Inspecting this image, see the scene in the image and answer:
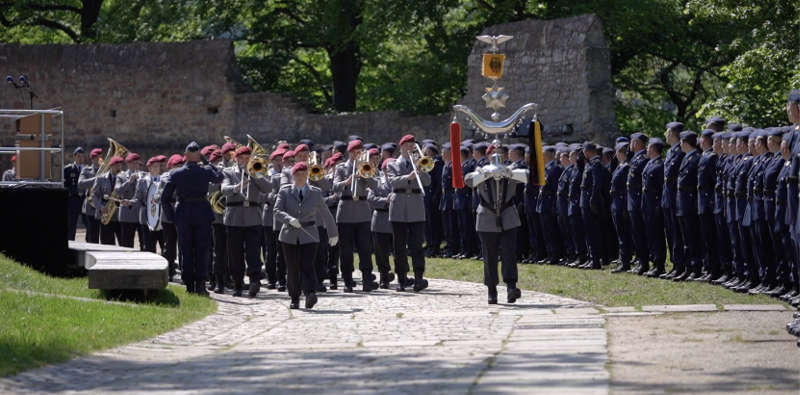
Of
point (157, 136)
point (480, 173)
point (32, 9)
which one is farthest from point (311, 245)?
point (32, 9)

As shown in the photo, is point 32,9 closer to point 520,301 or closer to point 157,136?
point 157,136

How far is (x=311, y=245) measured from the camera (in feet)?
49.7

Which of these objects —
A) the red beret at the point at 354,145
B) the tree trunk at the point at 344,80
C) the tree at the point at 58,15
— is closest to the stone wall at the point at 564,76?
the tree trunk at the point at 344,80

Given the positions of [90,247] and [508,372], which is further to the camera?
[90,247]

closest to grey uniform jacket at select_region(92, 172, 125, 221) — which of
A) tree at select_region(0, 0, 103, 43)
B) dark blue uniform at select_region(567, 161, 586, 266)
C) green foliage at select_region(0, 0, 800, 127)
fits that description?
dark blue uniform at select_region(567, 161, 586, 266)

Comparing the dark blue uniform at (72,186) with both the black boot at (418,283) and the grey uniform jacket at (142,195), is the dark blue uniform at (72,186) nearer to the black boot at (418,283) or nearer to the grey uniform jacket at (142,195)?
the grey uniform jacket at (142,195)

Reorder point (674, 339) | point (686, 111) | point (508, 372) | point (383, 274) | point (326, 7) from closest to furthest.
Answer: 1. point (508, 372)
2. point (674, 339)
3. point (383, 274)
4. point (326, 7)
5. point (686, 111)

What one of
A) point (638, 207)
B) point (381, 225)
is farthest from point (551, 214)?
point (381, 225)

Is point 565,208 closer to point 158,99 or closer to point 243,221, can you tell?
point 243,221

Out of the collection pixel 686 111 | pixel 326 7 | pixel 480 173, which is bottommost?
pixel 480 173

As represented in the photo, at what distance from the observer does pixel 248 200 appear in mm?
16812

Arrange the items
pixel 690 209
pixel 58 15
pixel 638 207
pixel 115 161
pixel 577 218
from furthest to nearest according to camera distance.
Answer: pixel 58 15 < pixel 115 161 < pixel 577 218 < pixel 638 207 < pixel 690 209

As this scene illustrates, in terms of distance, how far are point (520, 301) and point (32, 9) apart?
84.6ft

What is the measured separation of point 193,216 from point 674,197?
566 cm
